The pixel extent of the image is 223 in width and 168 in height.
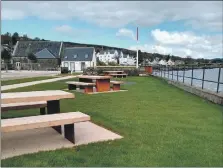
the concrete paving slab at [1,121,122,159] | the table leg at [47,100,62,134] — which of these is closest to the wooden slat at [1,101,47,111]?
the table leg at [47,100,62,134]

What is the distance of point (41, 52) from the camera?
64562mm

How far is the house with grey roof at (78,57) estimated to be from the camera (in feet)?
189

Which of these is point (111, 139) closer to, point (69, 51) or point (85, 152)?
point (85, 152)

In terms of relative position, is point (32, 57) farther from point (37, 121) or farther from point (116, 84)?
point (37, 121)

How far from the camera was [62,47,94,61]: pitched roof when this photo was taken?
2288 inches

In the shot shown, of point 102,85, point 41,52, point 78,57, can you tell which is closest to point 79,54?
point 78,57

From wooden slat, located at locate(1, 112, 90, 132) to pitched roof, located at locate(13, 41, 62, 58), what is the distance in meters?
61.1

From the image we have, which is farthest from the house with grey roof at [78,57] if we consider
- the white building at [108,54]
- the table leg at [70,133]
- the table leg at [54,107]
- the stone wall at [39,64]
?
the table leg at [70,133]

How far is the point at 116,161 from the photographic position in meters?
3.43

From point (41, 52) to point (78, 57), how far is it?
32.5 feet

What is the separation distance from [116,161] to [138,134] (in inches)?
48.5

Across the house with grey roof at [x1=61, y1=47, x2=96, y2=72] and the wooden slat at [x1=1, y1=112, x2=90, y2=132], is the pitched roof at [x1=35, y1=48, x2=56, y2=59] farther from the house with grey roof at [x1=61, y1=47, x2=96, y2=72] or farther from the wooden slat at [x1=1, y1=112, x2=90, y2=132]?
the wooden slat at [x1=1, y1=112, x2=90, y2=132]

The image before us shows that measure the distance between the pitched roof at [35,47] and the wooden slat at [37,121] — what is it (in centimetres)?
6111

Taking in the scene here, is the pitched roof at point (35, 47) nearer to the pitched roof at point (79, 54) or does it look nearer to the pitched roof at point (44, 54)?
the pitched roof at point (44, 54)
